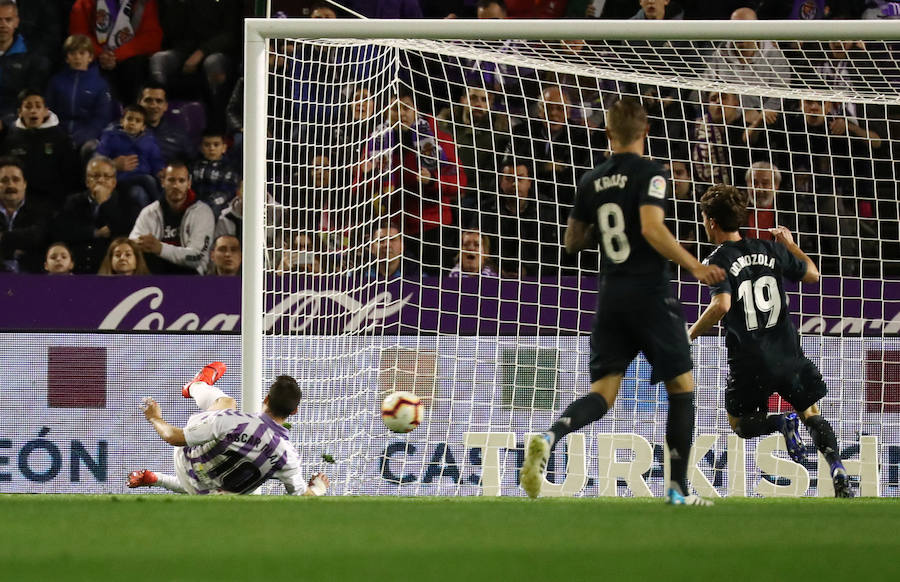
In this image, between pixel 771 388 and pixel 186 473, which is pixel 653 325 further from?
pixel 186 473

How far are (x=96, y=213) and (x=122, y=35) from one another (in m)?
2.09

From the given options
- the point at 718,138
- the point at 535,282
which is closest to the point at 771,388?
the point at 535,282

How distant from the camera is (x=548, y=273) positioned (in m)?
9.46

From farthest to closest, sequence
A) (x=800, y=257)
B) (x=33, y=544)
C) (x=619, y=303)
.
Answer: (x=800, y=257) → (x=619, y=303) → (x=33, y=544)

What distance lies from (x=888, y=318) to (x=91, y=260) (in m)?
5.75

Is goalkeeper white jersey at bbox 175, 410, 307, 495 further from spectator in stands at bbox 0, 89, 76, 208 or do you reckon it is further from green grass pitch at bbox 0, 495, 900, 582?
spectator in stands at bbox 0, 89, 76, 208

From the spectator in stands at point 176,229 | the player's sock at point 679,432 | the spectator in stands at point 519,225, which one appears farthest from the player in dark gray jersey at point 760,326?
the spectator in stands at point 176,229

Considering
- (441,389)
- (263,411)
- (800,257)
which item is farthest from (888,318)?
(263,411)

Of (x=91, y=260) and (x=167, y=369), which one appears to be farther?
(x=91, y=260)

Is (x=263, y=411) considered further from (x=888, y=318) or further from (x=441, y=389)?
(x=888, y=318)

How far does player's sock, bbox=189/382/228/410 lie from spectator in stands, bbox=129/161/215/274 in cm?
305

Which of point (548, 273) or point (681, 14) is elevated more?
point (681, 14)

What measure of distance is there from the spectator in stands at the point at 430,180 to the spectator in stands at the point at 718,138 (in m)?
1.64

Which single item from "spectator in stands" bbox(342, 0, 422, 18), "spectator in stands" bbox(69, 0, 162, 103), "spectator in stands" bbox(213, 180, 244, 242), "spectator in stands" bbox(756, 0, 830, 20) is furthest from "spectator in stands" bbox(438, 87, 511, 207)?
"spectator in stands" bbox(69, 0, 162, 103)
